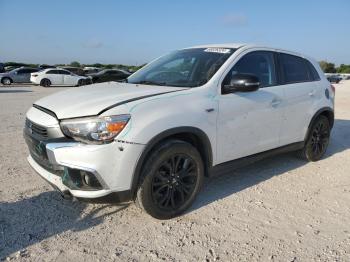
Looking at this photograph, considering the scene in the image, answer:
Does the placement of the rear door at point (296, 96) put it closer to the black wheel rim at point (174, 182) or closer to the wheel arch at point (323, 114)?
the wheel arch at point (323, 114)

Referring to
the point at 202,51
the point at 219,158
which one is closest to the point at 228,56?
the point at 202,51

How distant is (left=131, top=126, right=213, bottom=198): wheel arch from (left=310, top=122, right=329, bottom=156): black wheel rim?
2.59m

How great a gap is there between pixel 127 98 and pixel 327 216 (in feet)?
8.24

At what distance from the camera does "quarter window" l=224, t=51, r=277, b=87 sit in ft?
15.2

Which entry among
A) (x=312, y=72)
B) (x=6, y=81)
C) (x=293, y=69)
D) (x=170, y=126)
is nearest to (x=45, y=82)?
(x=6, y=81)

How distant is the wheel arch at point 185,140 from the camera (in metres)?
3.59

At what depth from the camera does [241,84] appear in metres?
4.25

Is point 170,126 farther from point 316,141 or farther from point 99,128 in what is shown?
point 316,141

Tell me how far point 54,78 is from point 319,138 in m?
25.6

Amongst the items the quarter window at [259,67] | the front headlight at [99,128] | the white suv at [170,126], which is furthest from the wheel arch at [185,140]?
the quarter window at [259,67]

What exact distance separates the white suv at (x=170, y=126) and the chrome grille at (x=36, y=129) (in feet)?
0.03

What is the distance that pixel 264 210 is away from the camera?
167 inches

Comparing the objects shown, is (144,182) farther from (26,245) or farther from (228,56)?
(228,56)

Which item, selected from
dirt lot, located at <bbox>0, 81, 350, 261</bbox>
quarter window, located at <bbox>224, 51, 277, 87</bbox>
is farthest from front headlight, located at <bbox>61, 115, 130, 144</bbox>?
quarter window, located at <bbox>224, 51, 277, 87</bbox>
